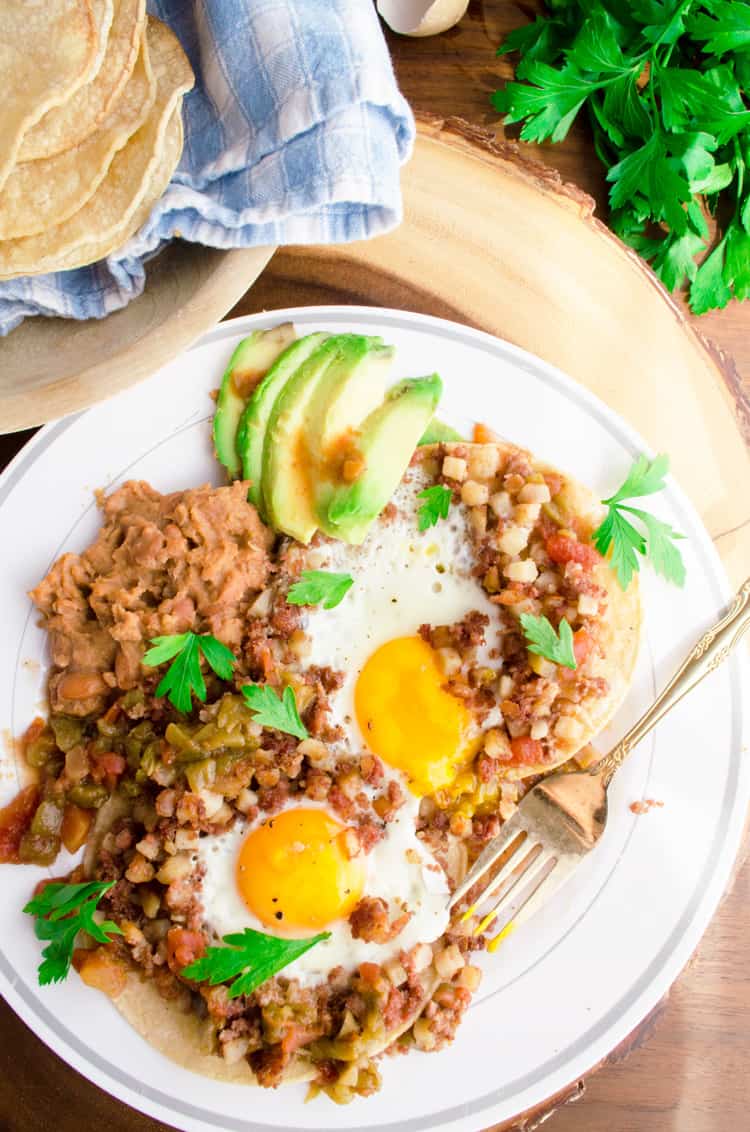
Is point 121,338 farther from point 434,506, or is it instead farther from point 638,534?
point 638,534

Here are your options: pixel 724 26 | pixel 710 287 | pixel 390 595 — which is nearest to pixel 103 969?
pixel 390 595

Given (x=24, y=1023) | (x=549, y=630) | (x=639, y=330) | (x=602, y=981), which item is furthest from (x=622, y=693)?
(x=24, y=1023)

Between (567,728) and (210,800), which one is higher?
(210,800)

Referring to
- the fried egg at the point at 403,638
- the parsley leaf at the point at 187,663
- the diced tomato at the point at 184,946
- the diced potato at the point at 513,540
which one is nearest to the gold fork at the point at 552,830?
the fried egg at the point at 403,638

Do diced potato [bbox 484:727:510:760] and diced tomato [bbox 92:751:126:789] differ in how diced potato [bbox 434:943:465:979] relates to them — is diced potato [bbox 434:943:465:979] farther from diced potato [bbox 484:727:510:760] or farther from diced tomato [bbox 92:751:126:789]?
diced tomato [bbox 92:751:126:789]

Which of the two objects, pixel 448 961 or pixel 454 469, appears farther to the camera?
pixel 454 469
